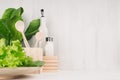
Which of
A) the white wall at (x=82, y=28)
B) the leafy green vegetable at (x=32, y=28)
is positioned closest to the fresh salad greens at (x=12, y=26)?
the leafy green vegetable at (x=32, y=28)

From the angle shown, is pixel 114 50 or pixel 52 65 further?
pixel 114 50

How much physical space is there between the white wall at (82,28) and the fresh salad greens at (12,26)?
11 cm

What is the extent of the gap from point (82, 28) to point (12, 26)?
0.47m

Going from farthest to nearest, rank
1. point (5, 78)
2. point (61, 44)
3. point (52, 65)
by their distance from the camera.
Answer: point (61, 44) → point (52, 65) → point (5, 78)

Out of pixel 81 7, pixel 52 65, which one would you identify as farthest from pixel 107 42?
pixel 52 65

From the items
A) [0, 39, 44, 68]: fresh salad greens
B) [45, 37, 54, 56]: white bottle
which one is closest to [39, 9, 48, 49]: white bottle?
[45, 37, 54, 56]: white bottle

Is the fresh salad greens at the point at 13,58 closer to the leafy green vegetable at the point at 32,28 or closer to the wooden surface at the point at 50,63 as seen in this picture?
the wooden surface at the point at 50,63

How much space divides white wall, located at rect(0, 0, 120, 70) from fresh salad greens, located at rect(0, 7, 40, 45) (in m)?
0.11

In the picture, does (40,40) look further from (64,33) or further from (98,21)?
(98,21)

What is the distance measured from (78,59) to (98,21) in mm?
285

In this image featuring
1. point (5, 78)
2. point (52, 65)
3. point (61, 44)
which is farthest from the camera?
point (61, 44)

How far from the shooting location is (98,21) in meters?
1.67

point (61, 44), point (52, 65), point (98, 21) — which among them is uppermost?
point (98, 21)

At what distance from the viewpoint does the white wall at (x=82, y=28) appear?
165cm
